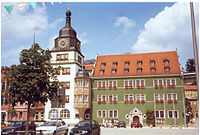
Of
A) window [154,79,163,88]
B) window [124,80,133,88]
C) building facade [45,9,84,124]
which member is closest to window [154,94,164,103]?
window [154,79,163,88]

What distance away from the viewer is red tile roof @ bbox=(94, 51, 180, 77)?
120 feet

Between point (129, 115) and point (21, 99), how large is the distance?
25071 mm

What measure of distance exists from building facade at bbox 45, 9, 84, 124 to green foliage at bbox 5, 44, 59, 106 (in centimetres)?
2240

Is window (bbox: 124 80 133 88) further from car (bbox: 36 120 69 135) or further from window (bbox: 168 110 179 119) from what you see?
car (bbox: 36 120 69 135)

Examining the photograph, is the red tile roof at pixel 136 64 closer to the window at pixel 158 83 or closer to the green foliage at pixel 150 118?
the window at pixel 158 83

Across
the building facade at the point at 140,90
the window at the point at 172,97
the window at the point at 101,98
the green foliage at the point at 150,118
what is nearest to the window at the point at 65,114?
the building facade at the point at 140,90

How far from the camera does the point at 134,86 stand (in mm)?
36469

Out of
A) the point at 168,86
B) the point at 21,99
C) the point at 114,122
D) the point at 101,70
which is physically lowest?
the point at 114,122

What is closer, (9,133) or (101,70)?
(9,133)

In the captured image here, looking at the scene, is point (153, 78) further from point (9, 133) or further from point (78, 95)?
point (9, 133)

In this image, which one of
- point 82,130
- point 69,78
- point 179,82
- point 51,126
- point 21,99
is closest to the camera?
point 21,99

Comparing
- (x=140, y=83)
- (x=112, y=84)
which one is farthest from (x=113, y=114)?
(x=140, y=83)

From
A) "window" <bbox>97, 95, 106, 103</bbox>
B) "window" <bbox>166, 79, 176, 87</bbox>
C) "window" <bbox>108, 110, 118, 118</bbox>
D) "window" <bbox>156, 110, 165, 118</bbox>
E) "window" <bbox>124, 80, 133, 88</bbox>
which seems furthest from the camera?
"window" <bbox>97, 95, 106, 103</bbox>

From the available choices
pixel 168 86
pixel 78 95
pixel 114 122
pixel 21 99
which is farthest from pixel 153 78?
pixel 21 99
